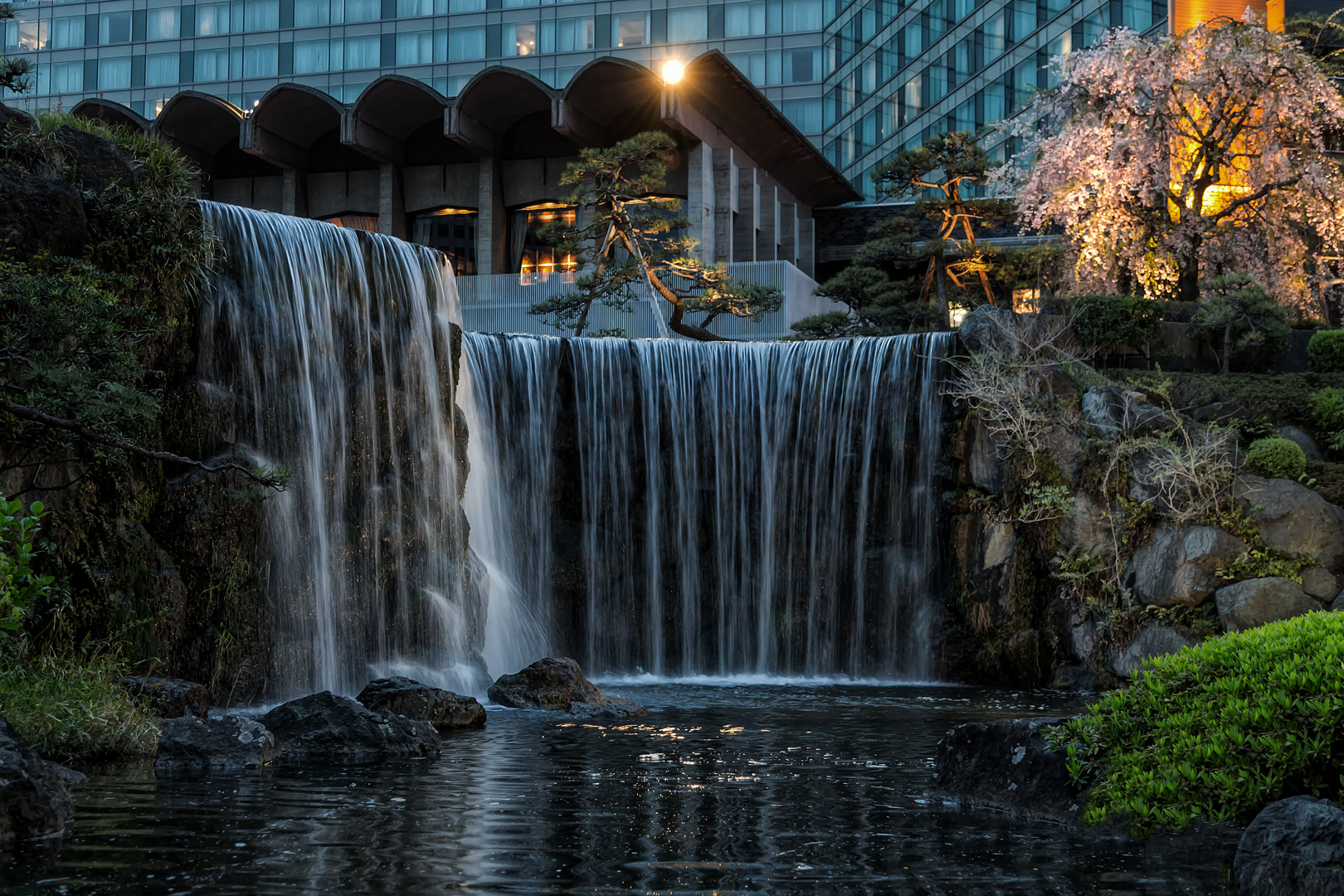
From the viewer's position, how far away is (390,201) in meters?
39.1

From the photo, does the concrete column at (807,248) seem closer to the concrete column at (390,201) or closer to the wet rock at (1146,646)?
the concrete column at (390,201)

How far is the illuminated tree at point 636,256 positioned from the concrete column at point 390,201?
9.11m

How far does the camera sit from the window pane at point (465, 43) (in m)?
63.7

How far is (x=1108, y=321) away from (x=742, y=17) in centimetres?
4414

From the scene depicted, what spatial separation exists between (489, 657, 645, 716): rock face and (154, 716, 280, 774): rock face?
4.39 metres

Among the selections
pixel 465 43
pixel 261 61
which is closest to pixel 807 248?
pixel 465 43

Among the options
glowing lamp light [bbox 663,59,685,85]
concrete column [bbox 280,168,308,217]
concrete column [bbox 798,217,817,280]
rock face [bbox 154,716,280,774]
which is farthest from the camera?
concrete column [bbox 798,217,817,280]

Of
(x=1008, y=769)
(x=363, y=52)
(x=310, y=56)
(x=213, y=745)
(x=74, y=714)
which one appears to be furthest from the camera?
(x=310, y=56)

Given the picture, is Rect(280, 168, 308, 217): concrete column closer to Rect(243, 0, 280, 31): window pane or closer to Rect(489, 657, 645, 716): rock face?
Rect(489, 657, 645, 716): rock face

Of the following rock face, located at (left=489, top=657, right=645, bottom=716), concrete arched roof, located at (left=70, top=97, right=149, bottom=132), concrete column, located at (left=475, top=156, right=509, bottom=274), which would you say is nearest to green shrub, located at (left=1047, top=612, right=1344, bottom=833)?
rock face, located at (left=489, top=657, right=645, bottom=716)

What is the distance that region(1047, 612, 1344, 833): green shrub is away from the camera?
21.4 feet

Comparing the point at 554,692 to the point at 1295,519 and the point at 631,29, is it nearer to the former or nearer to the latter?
the point at 1295,519

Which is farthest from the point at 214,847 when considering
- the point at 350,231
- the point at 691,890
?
the point at 350,231

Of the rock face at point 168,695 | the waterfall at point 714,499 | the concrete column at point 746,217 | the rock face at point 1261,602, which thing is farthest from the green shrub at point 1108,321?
the concrete column at point 746,217
